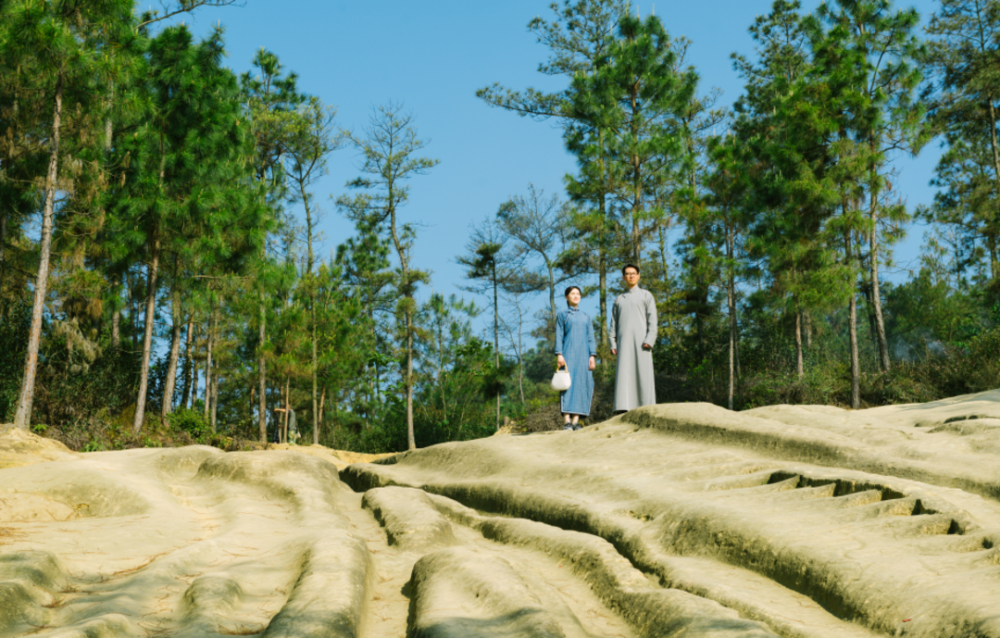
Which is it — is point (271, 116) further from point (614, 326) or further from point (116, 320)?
point (614, 326)

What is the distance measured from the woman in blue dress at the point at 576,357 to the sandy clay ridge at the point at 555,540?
216 centimetres

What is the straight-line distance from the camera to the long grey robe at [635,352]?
8.47m

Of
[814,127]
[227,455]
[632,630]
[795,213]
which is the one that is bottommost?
[632,630]

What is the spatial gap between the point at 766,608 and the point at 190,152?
13701 mm

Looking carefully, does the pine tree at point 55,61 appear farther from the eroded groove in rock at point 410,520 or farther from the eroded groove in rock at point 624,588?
the eroded groove in rock at point 624,588

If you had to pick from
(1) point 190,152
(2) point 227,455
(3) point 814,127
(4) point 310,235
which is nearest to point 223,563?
(2) point 227,455

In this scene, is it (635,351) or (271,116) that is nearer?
(635,351)

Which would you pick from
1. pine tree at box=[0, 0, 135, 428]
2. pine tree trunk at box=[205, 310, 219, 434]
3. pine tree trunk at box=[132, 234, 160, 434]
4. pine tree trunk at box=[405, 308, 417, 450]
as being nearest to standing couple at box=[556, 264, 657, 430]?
pine tree at box=[0, 0, 135, 428]

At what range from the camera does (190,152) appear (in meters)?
13.8

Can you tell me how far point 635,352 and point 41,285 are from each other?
8923 mm

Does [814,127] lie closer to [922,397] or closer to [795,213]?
[795,213]

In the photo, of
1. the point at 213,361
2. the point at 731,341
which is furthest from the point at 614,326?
the point at 213,361

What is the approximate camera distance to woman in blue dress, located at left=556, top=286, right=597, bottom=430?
8.77 meters

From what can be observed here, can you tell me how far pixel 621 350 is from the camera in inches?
339
